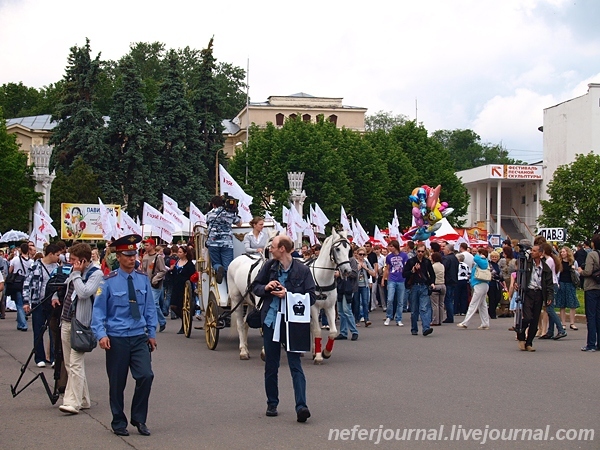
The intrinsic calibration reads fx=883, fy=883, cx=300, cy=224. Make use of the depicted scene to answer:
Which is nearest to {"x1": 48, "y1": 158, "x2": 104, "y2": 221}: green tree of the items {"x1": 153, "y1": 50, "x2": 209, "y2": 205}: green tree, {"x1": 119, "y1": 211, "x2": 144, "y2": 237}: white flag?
{"x1": 153, "y1": 50, "x2": 209, "y2": 205}: green tree

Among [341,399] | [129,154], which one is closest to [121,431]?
[341,399]

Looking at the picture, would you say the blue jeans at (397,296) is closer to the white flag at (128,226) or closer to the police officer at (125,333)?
the police officer at (125,333)

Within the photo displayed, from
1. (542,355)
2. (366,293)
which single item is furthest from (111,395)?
(366,293)

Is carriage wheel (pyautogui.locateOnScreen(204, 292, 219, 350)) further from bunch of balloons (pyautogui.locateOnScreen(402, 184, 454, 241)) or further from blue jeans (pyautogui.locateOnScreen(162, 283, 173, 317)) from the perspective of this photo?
bunch of balloons (pyautogui.locateOnScreen(402, 184, 454, 241))

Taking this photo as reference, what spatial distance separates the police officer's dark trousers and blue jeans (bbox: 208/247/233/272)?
7815 mm

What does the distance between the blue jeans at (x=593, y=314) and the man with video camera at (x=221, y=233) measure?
6672 mm

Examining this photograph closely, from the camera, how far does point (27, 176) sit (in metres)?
65.6

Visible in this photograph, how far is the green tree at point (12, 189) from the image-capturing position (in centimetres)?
6131

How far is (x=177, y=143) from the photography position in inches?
2790

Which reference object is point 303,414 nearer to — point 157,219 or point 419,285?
point 419,285

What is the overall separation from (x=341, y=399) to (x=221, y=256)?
6.55 metres

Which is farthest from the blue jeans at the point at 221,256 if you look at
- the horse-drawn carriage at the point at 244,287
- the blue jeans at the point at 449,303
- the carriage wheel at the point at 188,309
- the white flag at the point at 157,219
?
the white flag at the point at 157,219

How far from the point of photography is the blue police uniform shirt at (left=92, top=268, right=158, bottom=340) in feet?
29.3

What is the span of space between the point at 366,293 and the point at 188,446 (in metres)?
13.9
